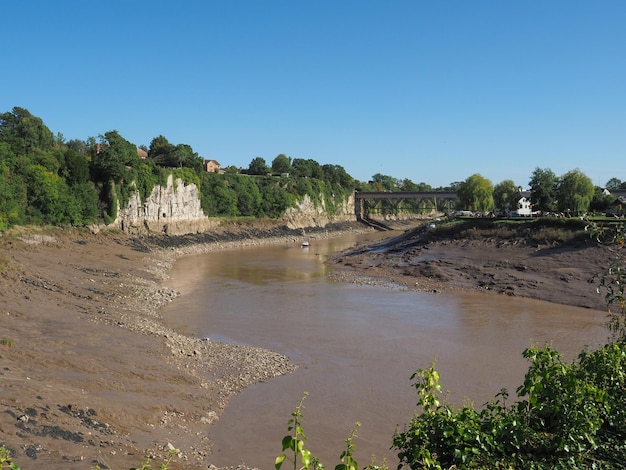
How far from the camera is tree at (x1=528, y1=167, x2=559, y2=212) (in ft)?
219

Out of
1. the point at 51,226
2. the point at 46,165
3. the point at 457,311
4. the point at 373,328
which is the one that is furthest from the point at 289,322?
the point at 46,165

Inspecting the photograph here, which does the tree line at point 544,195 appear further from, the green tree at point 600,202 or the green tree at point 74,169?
the green tree at point 74,169

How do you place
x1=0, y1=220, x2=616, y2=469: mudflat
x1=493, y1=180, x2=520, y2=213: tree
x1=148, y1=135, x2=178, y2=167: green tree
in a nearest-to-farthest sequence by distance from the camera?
x1=0, y1=220, x2=616, y2=469: mudflat < x1=493, y1=180, x2=520, y2=213: tree < x1=148, y1=135, x2=178, y2=167: green tree

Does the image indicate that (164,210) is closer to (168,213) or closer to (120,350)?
(168,213)

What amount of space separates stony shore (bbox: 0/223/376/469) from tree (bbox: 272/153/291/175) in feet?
336

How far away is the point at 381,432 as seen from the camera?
1445 centimetres

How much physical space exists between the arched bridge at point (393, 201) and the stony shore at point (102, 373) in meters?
96.7

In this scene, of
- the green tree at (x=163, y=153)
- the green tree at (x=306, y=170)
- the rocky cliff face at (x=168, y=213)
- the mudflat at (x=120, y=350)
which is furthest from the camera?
the green tree at (x=306, y=170)

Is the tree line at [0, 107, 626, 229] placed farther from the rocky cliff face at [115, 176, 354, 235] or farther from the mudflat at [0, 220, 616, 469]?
the mudflat at [0, 220, 616, 469]

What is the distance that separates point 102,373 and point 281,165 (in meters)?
123

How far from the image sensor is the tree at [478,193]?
7688 centimetres

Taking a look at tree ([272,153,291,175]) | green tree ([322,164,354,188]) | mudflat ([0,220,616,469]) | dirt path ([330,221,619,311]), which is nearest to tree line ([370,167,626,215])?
dirt path ([330,221,619,311])

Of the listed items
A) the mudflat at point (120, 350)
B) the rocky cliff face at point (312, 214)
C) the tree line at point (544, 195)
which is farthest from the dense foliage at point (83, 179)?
the tree line at point (544, 195)

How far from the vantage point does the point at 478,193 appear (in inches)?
3036
